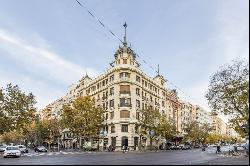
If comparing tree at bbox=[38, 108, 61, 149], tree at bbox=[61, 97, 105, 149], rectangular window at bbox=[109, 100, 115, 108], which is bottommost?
tree at bbox=[38, 108, 61, 149]

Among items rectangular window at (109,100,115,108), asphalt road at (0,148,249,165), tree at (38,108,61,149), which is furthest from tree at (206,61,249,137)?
tree at (38,108,61,149)

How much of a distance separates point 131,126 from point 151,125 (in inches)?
170

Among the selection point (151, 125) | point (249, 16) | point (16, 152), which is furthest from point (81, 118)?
point (249, 16)

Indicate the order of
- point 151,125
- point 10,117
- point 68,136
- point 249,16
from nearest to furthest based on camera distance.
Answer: point 249,16 → point 10,117 → point 151,125 → point 68,136

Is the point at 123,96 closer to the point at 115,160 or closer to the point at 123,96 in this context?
the point at 123,96

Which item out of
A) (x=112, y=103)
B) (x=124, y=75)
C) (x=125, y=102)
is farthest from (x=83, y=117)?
(x=124, y=75)

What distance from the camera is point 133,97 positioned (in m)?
77.7

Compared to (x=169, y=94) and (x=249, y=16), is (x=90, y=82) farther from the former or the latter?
(x=249, y=16)

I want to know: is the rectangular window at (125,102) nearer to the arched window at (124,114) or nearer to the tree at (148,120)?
the arched window at (124,114)

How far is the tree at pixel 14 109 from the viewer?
188 ft

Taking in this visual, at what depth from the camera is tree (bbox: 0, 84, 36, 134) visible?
5738 cm

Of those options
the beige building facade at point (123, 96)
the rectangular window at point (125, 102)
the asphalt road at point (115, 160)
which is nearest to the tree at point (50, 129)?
the beige building facade at point (123, 96)

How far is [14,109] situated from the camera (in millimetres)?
57594

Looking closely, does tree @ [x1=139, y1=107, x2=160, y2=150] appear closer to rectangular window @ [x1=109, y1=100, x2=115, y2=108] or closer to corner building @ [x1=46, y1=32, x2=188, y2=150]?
corner building @ [x1=46, y1=32, x2=188, y2=150]
